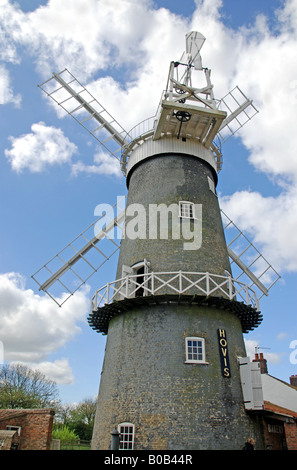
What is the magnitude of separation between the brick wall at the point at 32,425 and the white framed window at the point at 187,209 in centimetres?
964

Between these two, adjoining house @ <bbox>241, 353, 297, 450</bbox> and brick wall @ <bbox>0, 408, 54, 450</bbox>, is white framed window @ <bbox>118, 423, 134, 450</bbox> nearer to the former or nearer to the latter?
adjoining house @ <bbox>241, 353, 297, 450</bbox>

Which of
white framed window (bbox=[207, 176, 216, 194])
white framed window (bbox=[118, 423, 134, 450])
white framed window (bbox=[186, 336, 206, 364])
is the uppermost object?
white framed window (bbox=[207, 176, 216, 194])

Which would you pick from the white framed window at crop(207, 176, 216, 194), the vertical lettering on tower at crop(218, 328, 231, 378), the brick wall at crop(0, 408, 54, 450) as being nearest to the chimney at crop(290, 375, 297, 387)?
the white framed window at crop(207, 176, 216, 194)

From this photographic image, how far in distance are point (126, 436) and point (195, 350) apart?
136 inches

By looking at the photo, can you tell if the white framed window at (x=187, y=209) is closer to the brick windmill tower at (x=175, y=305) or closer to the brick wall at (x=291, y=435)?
the brick windmill tower at (x=175, y=305)

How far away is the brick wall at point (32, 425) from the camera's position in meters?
14.6

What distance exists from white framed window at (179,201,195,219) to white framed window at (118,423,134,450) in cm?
796

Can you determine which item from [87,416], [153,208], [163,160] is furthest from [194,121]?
[87,416]

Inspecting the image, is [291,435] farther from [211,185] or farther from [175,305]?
[211,185]

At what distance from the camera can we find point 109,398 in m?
12.9

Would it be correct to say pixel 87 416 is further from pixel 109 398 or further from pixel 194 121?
pixel 194 121

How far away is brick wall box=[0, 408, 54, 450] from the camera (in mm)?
14648

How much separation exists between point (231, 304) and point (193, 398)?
356 centimetres
